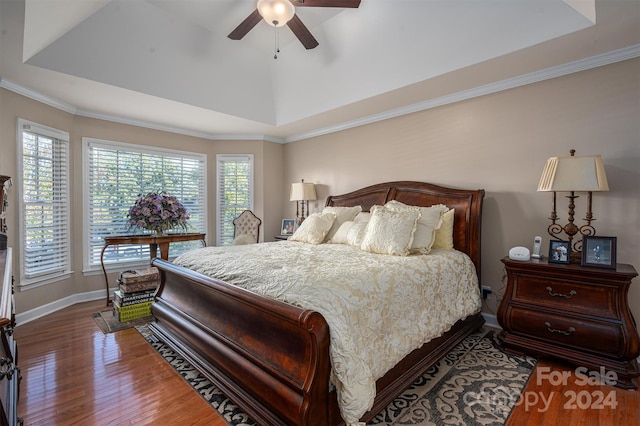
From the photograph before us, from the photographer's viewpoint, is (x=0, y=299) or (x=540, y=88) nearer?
(x=0, y=299)

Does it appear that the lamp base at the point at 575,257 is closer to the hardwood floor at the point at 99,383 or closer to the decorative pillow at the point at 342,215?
the decorative pillow at the point at 342,215

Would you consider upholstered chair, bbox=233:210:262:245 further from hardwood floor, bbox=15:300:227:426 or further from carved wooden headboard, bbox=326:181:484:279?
hardwood floor, bbox=15:300:227:426

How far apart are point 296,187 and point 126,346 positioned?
3008 millimetres

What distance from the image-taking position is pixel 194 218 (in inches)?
203

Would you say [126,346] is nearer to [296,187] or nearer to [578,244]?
[296,187]

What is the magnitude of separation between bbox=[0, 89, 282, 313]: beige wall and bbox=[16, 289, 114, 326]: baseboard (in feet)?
0.16

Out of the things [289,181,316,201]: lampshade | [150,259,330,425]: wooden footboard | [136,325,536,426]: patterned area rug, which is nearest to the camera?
[150,259,330,425]: wooden footboard

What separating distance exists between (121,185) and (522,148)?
5.10 m

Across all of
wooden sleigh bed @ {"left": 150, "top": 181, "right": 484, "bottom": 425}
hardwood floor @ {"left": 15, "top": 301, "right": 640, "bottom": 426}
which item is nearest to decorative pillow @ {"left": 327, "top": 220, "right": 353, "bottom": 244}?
wooden sleigh bed @ {"left": 150, "top": 181, "right": 484, "bottom": 425}

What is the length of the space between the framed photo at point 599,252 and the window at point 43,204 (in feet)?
17.8

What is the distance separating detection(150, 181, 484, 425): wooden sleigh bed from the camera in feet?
4.83

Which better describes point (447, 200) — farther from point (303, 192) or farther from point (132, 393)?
point (132, 393)

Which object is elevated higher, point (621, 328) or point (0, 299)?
point (0, 299)

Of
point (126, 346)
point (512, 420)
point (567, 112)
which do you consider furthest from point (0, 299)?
point (567, 112)
